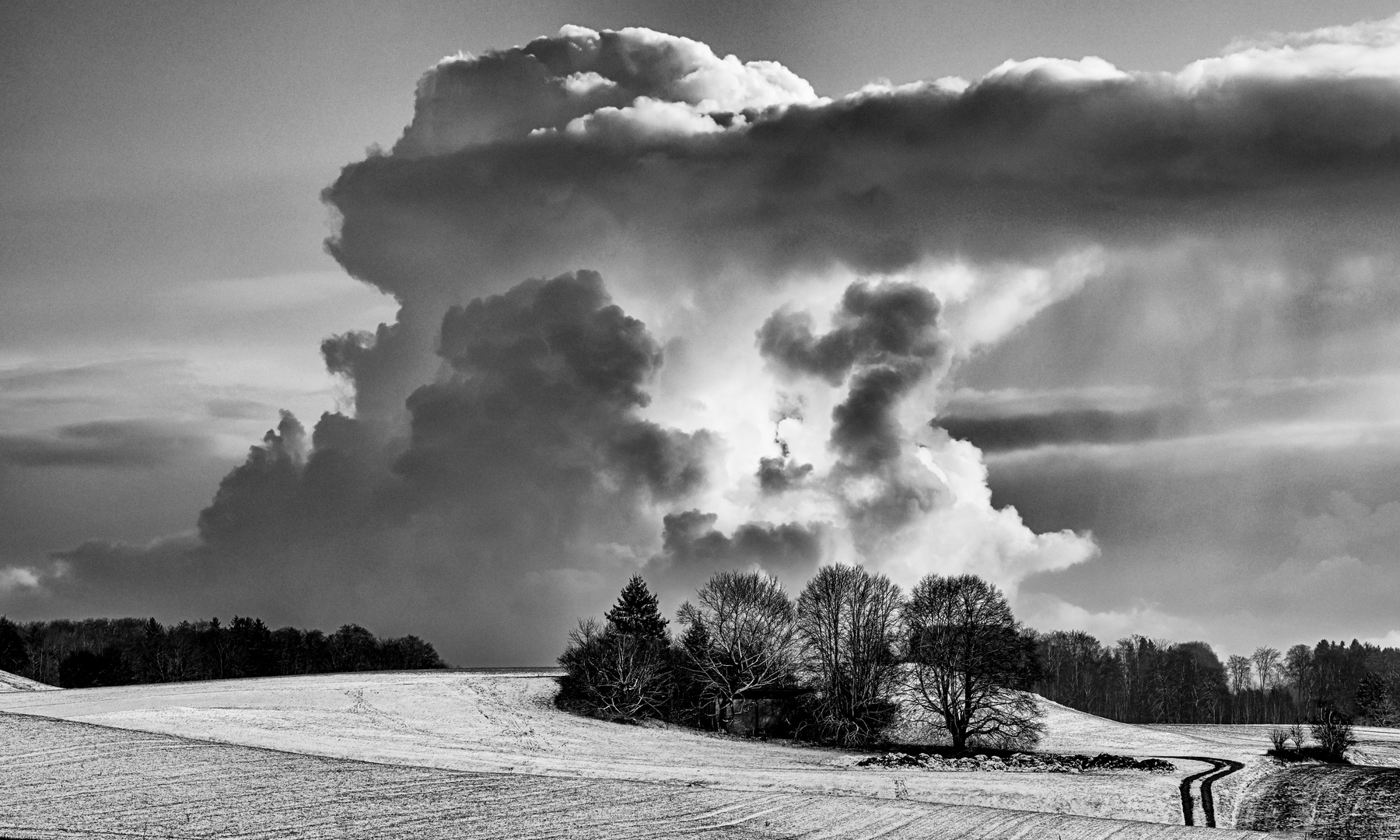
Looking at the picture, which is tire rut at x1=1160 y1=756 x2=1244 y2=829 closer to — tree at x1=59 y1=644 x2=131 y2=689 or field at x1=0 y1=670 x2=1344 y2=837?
field at x1=0 y1=670 x2=1344 y2=837

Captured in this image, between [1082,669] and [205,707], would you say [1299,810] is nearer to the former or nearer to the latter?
[205,707]

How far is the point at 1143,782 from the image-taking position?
5503 cm

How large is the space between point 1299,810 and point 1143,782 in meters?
8.11

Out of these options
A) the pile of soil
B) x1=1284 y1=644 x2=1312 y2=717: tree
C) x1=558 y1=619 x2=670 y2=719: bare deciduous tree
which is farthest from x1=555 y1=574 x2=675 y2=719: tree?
x1=1284 y1=644 x2=1312 y2=717: tree

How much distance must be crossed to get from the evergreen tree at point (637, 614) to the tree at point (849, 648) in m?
12.7

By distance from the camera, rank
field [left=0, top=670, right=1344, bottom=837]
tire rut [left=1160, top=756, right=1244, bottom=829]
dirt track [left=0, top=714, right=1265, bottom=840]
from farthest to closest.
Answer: tire rut [left=1160, top=756, right=1244, bottom=829] < field [left=0, top=670, right=1344, bottom=837] < dirt track [left=0, top=714, right=1265, bottom=840]

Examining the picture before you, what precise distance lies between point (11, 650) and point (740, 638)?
9830 cm

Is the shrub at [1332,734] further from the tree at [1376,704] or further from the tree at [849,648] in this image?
the tree at [1376,704]

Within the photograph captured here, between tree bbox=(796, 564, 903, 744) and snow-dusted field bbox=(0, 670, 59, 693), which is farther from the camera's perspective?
snow-dusted field bbox=(0, 670, 59, 693)

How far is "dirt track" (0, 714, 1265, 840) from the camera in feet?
128

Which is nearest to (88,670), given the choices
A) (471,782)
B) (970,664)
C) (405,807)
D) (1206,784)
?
(970,664)

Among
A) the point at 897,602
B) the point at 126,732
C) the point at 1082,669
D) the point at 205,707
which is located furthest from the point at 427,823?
the point at 1082,669

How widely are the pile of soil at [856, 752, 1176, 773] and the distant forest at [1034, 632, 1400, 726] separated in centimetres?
8573

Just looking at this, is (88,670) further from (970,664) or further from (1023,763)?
(1023,763)
